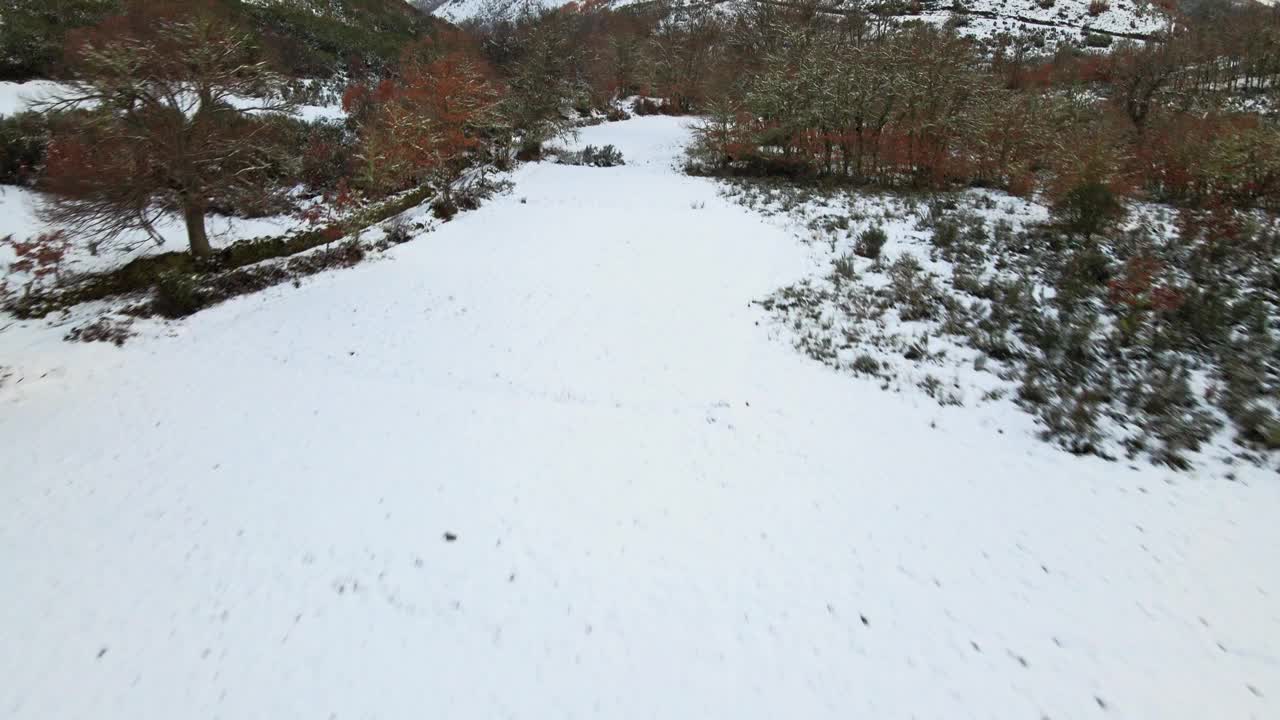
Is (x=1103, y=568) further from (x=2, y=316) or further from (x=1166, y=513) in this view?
(x=2, y=316)

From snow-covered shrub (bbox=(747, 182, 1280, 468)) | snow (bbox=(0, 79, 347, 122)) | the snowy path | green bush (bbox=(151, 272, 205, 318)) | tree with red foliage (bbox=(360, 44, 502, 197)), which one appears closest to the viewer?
the snowy path

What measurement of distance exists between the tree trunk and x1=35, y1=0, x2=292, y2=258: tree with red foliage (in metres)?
0.03

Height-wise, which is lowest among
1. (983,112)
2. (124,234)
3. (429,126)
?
(124,234)

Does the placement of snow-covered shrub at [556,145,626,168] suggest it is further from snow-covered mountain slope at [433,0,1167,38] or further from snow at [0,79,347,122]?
snow-covered mountain slope at [433,0,1167,38]

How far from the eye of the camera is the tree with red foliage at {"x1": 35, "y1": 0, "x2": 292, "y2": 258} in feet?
31.4

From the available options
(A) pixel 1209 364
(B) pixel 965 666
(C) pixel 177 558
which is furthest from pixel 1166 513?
(C) pixel 177 558

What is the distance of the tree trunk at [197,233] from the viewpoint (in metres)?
11.1

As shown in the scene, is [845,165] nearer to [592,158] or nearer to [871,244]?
[871,244]

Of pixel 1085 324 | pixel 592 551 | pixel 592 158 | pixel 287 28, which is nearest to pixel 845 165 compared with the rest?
pixel 592 158

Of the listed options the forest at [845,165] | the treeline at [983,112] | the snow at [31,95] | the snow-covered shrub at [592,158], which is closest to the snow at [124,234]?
the forest at [845,165]

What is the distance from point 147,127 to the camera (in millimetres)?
10008

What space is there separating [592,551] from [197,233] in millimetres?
12838

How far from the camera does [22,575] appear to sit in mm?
3891

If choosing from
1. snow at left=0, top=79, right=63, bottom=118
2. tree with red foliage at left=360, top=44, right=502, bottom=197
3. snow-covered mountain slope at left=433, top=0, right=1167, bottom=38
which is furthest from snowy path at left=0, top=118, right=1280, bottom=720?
snow-covered mountain slope at left=433, top=0, right=1167, bottom=38
